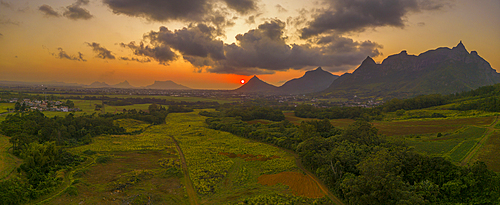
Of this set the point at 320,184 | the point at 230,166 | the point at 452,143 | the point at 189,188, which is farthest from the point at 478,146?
the point at 189,188

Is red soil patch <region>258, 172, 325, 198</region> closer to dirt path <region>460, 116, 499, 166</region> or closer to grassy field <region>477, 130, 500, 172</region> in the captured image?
dirt path <region>460, 116, 499, 166</region>

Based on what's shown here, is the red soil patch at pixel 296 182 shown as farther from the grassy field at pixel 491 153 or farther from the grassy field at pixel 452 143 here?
the grassy field at pixel 491 153

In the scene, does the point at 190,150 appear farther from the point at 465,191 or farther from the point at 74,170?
the point at 465,191

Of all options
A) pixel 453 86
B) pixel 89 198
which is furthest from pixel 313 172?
pixel 453 86

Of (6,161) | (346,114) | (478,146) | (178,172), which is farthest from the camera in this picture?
(346,114)

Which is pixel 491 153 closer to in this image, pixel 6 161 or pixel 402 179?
pixel 402 179

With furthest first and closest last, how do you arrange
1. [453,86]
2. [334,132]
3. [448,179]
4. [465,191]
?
[453,86] < [334,132] < [448,179] < [465,191]
